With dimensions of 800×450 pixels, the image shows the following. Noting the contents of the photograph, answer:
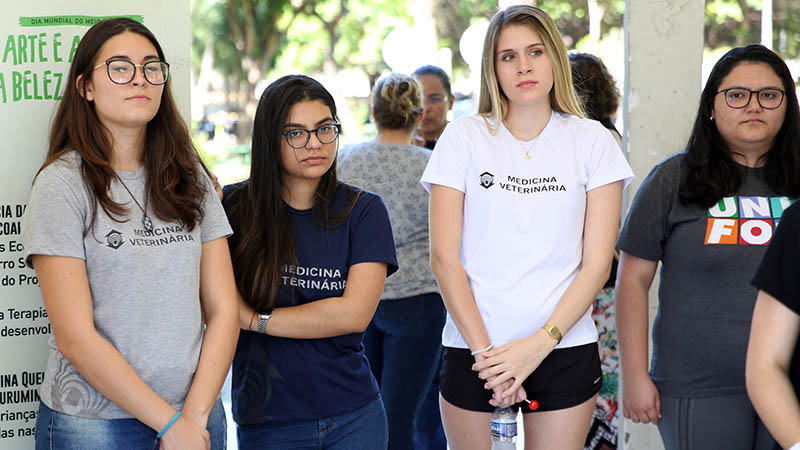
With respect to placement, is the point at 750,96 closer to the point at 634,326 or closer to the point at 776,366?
the point at 634,326

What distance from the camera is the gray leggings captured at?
2.56 metres

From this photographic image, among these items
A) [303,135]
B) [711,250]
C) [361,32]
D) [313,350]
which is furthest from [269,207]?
[361,32]

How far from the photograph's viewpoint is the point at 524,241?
104 inches

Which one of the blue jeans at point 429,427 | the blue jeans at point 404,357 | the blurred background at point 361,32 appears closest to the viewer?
the blue jeans at point 404,357

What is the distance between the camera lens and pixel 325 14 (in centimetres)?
2691

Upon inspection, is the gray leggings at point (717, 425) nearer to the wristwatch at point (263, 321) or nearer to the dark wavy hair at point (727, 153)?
the dark wavy hair at point (727, 153)

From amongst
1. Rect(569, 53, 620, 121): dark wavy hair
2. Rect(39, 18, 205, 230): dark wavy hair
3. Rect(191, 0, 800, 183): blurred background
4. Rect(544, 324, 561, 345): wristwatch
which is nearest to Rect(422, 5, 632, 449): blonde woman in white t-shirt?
Rect(544, 324, 561, 345): wristwatch

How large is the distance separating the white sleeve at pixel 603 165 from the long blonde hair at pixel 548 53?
0.49ft

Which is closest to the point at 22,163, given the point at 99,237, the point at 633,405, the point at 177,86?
the point at 177,86

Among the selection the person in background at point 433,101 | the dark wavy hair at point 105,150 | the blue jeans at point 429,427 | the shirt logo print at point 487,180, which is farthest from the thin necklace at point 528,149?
the person in background at point 433,101

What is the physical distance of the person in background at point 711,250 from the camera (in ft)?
8.62

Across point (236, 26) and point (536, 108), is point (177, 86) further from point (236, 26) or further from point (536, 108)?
point (236, 26)

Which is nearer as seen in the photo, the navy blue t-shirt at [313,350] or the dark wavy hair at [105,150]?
the dark wavy hair at [105,150]

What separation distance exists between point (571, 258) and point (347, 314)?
0.71 metres
